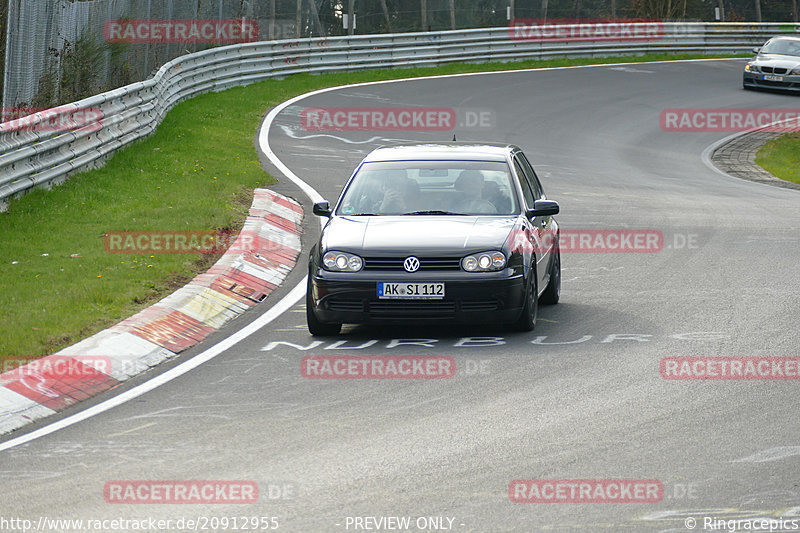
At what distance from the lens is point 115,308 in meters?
10.8

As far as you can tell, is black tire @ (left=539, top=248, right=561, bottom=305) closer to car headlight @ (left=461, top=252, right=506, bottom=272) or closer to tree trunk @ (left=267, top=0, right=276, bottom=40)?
car headlight @ (left=461, top=252, right=506, bottom=272)

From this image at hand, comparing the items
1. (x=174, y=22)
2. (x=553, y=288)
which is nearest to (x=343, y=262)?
(x=553, y=288)

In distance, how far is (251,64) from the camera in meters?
33.4

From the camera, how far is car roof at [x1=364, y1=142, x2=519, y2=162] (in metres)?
11.7

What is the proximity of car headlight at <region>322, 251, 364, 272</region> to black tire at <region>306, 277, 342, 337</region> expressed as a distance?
27 centimetres

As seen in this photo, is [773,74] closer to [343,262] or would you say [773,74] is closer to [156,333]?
[343,262]

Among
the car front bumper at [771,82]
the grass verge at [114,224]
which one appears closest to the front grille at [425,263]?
A: the grass verge at [114,224]

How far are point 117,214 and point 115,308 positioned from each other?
14.1 feet

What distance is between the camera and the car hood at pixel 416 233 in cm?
1020

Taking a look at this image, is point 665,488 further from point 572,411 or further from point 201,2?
point 201,2

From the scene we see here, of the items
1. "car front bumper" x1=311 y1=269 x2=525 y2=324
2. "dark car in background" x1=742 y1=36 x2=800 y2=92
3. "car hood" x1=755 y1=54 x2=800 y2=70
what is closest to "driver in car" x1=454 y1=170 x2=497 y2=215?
"car front bumper" x1=311 y1=269 x2=525 y2=324

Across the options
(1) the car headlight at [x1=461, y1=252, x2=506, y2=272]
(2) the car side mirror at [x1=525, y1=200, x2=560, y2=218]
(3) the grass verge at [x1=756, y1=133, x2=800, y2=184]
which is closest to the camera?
(1) the car headlight at [x1=461, y1=252, x2=506, y2=272]

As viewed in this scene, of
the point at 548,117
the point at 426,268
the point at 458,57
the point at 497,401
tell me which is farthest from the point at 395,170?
the point at 458,57

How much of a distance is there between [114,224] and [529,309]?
5990 millimetres
